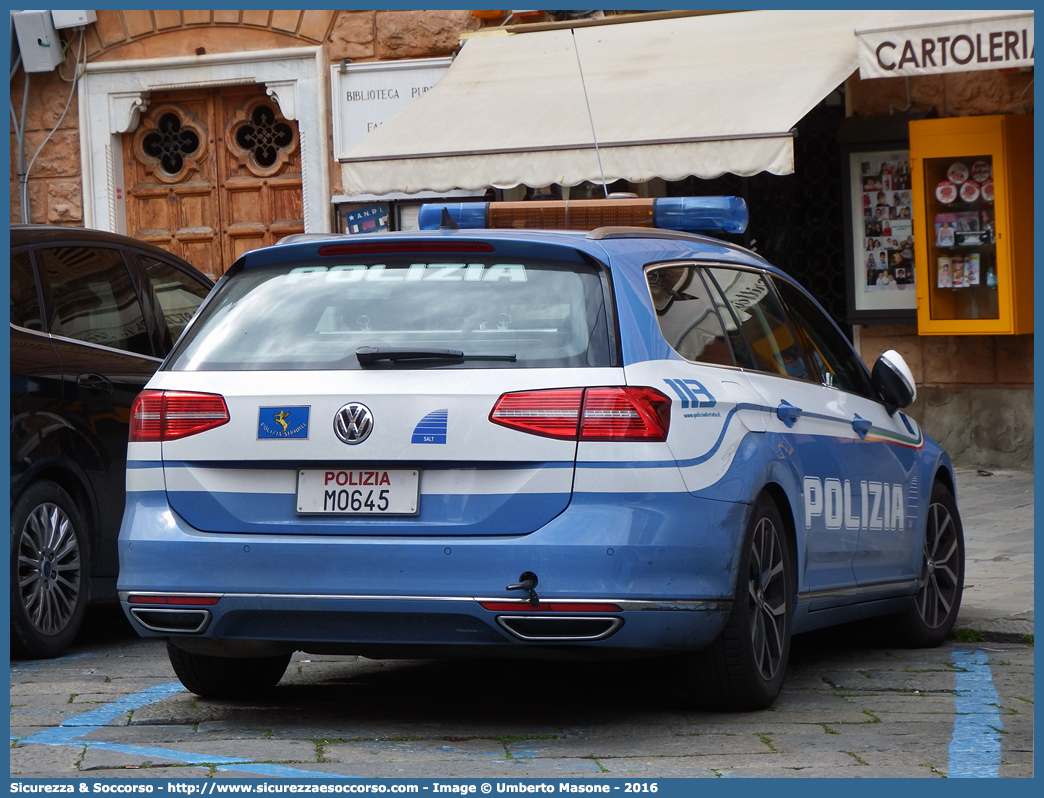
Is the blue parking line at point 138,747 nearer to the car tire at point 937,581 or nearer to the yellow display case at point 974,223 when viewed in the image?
the car tire at point 937,581

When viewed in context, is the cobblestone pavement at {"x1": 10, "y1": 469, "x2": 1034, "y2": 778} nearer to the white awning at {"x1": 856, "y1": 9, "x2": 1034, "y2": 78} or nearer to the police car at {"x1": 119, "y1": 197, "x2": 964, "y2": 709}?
the police car at {"x1": 119, "y1": 197, "x2": 964, "y2": 709}

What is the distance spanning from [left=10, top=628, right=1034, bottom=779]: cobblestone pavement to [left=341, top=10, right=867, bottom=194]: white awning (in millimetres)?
5715

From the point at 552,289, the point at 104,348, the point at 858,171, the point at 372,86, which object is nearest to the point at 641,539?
the point at 552,289

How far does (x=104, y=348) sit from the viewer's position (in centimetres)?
752

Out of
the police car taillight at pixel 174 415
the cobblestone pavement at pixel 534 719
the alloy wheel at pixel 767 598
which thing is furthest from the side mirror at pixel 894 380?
the police car taillight at pixel 174 415

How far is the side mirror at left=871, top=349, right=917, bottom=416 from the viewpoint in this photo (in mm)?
6840

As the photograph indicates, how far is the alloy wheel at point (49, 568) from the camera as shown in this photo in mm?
6824

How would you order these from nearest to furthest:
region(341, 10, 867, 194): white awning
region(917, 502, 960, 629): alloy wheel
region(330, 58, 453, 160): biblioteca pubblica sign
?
region(917, 502, 960, 629): alloy wheel, region(341, 10, 867, 194): white awning, region(330, 58, 453, 160): biblioteca pubblica sign

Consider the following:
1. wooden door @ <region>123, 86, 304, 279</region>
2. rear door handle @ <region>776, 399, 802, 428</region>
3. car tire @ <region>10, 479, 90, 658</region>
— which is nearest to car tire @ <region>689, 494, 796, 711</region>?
rear door handle @ <region>776, 399, 802, 428</region>

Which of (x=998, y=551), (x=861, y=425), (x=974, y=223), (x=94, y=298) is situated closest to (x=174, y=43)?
(x=974, y=223)

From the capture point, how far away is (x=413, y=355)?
5.02m

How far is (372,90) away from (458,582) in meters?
11.2

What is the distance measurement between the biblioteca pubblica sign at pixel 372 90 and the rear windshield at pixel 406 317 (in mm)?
10060

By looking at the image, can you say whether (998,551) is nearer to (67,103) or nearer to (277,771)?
(277,771)
